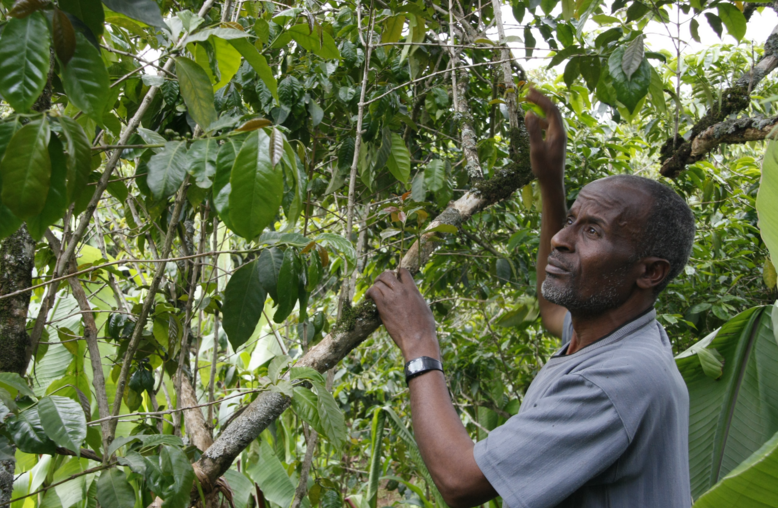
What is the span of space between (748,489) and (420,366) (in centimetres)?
62

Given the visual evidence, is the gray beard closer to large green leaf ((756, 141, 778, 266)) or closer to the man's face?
the man's face

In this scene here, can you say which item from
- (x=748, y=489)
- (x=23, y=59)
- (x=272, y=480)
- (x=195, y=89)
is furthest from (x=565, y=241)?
(x=272, y=480)

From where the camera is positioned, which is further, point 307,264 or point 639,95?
point 639,95

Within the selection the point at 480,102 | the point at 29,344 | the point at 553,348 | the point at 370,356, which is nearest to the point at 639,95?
the point at 480,102

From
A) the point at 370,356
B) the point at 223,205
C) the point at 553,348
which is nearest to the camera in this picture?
the point at 223,205

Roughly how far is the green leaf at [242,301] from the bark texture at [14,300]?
39cm

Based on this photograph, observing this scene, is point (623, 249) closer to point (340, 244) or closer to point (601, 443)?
point (601, 443)

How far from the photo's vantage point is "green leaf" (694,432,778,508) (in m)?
0.81

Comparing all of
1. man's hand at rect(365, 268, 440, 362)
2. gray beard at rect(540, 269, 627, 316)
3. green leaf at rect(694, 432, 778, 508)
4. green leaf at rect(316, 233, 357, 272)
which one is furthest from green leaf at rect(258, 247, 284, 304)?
green leaf at rect(694, 432, 778, 508)

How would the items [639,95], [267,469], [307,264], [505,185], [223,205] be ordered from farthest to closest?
[267,469], [505,185], [639,95], [307,264], [223,205]

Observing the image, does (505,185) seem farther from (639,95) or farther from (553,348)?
(553,348)

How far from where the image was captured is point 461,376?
9.41 ft

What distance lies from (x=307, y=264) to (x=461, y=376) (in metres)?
1.67

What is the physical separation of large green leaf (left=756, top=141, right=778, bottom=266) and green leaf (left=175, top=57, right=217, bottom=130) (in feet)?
3.50
